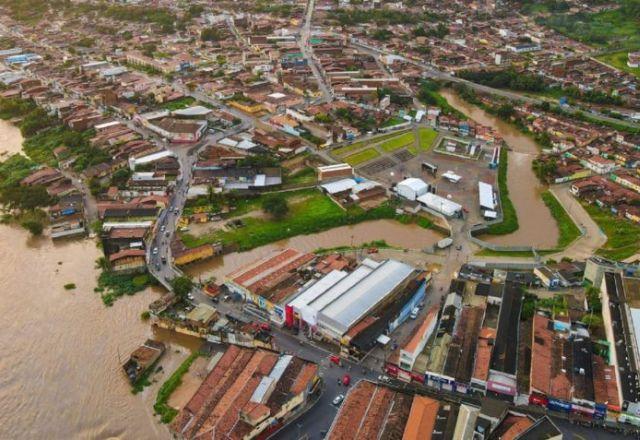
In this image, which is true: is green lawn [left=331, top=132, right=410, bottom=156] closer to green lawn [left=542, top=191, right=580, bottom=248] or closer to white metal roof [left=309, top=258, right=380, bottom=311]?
green lawn [left=542, top=191, right=580, bottom=248]

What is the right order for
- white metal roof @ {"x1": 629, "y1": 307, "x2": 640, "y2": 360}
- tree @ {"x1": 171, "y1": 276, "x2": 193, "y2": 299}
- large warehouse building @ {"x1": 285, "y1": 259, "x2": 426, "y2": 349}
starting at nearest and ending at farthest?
white metal roof @ {"x1": 629, "y1": 307, "x2": 640, "y2": 360} → large warehouse building @ {"x1": 285, "y1": 259, "x2": 426, "y2": 349} → tree @ {"x1": 171, "y1": 276, "x2": 193, "y2": 299}

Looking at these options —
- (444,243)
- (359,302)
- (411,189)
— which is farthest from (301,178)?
(359,302)

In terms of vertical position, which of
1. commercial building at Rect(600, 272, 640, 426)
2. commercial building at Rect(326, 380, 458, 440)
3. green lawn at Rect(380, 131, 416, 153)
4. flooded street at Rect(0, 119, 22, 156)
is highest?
commercial building at Rect(600, 272, 640, 426)

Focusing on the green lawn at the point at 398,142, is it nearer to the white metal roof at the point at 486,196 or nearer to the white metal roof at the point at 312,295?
the white metal roof at the point at 486,196

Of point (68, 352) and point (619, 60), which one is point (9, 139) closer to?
point (68, 352)

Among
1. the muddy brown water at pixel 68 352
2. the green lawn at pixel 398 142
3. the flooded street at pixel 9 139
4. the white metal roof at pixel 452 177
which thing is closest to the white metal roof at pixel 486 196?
the white metal roof at pixel 452 177

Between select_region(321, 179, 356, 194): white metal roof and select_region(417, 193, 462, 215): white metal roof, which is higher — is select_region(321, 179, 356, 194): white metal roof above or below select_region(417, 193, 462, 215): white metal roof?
below

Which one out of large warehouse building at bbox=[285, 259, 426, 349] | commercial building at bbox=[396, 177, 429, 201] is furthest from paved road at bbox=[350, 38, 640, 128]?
large warehouse building at bbox=[285, 259, 426, 349]
